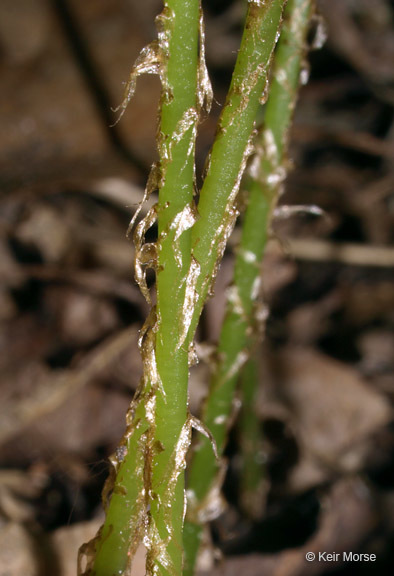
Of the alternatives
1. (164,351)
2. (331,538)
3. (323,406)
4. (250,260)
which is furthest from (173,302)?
(323,406)

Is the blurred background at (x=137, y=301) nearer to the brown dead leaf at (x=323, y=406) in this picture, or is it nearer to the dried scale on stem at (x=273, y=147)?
A: the brown dead leaf at (x=323, y=406)

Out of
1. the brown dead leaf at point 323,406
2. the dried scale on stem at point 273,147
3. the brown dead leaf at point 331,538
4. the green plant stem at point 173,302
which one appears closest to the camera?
the green plant stem at point 173,302

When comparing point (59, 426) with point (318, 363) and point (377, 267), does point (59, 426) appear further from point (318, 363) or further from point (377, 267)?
point (377, 267)

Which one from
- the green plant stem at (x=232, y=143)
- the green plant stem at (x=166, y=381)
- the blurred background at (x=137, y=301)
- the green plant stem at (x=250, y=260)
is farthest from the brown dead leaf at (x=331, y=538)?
the green plant stem at (x=232, y=143)

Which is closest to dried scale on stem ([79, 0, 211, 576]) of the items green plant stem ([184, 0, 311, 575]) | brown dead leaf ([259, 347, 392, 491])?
green plant stem ([184, 0, 311, 575])

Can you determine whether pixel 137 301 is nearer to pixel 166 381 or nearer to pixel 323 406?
pixel 323 406

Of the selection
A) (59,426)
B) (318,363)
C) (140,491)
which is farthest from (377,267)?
(140,491)
